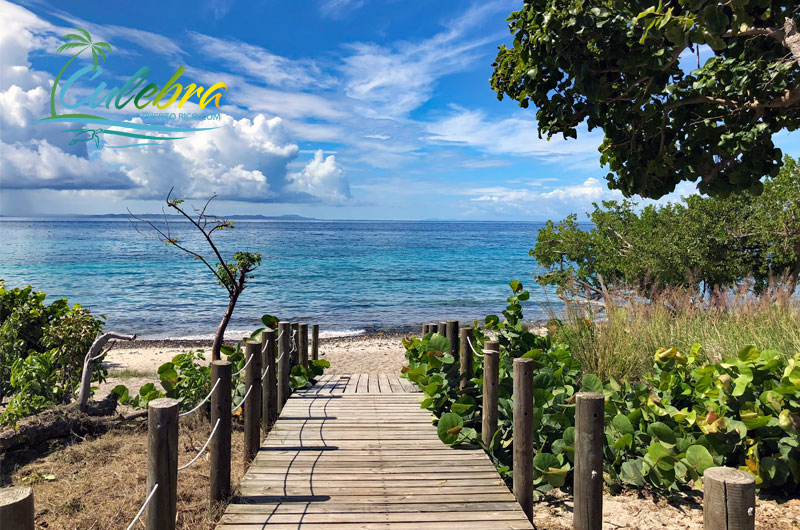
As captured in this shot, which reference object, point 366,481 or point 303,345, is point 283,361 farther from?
point 366,481

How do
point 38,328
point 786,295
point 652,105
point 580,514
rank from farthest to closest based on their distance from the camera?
point 38,328
point 786,295
point 652,105
point 580,514

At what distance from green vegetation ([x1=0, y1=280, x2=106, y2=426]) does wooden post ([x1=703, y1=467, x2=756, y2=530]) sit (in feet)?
23.5

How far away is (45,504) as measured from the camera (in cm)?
461

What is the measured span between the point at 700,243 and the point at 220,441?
11969 mm

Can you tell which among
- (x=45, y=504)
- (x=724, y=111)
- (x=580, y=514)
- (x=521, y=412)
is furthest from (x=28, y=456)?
(x=724, y=111)

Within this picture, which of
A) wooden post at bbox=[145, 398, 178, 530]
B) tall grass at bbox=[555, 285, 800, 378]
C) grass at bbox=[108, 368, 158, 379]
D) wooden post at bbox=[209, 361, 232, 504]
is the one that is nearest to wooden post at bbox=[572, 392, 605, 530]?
wooden post at bbox=[145, 398, 178, 530]

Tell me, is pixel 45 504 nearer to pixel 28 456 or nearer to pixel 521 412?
pixel 28 456

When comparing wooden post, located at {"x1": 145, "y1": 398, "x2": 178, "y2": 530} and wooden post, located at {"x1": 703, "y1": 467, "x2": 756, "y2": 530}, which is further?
wooden post, located at {"x1": 145, "y1": 398, "x2": 178, "y2": 530}

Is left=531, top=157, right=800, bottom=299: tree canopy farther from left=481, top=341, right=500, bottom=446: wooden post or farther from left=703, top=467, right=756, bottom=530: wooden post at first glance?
left=703, top=467, right=756, bottom=530: wooden post

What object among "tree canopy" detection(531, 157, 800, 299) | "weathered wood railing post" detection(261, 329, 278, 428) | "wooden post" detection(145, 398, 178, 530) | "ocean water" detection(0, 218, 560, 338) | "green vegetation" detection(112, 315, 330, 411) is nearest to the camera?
"wooden post" detection(145, 398, 178, 530)

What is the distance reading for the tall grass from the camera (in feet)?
20.1

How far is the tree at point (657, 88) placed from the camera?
4.88 metres

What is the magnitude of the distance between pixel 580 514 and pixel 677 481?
1576 mm

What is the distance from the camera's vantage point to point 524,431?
12.5 ft
